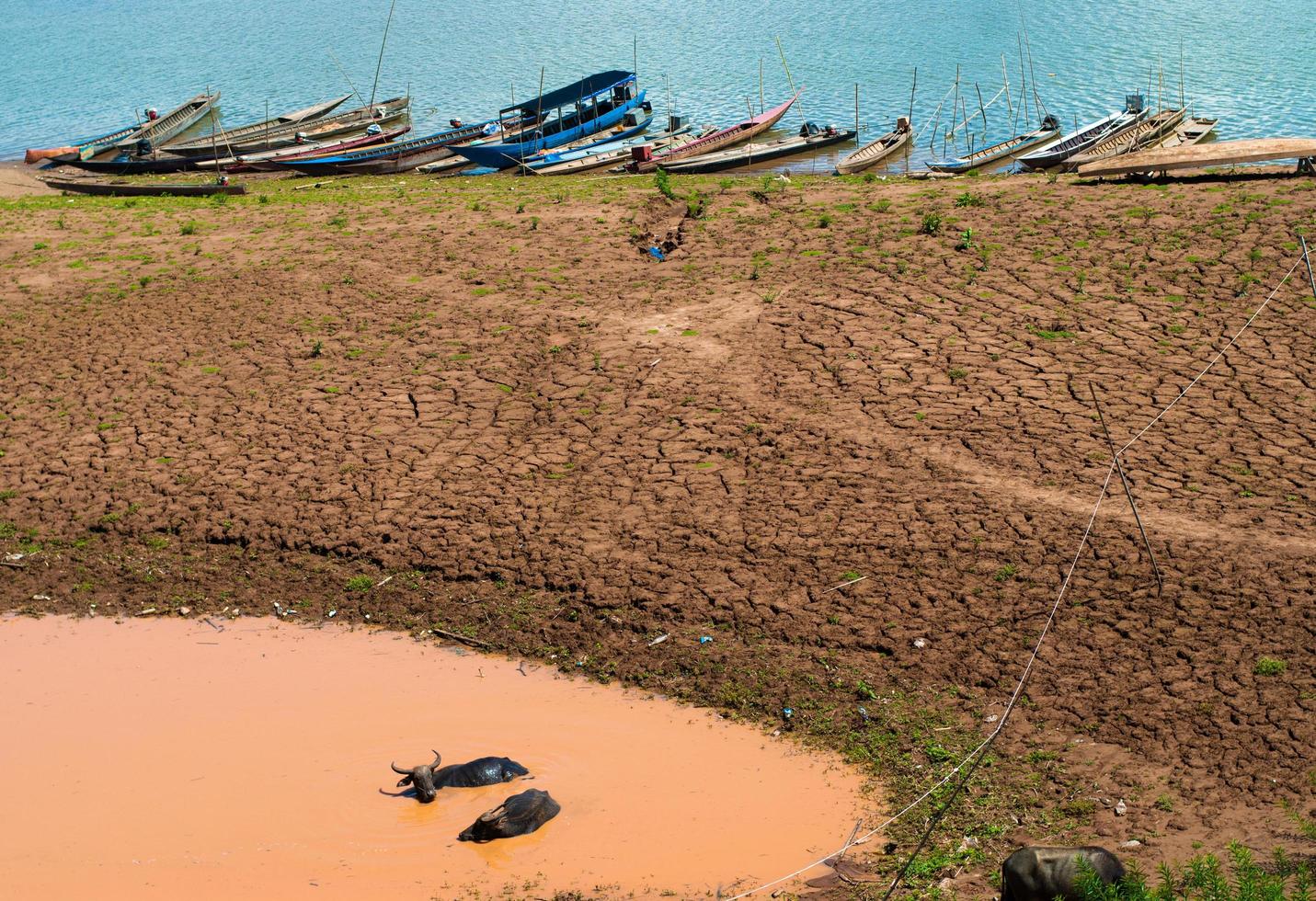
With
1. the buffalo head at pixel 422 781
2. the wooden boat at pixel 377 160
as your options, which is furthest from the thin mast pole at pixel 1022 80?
the buffalo head at pixel 422 781

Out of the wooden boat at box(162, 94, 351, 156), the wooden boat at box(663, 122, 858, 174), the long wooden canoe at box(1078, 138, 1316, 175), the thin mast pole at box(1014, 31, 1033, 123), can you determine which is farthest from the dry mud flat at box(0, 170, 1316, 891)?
the thin mast pole at box(1014, 31, 1033, 123)

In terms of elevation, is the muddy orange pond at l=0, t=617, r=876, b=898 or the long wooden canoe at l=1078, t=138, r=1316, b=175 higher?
the long wooden canoe at l=1078, t=138, r=1316, b=175

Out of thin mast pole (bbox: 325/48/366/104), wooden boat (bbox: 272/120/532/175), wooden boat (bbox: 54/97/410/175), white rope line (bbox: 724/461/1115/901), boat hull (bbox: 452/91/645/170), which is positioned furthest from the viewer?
thin mast pole (bbox: 325/48/366/104)

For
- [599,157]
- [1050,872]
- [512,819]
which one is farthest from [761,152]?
[1050,872]

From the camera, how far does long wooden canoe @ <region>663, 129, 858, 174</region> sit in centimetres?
2556

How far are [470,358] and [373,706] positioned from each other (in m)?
5.32

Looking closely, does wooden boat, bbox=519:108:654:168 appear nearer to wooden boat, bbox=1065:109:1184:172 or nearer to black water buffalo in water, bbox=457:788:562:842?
wooden boat, bbox=1065:109:1184:172

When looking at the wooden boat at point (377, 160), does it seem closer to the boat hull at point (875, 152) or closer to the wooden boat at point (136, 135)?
the wooden boat at point (136, 135)

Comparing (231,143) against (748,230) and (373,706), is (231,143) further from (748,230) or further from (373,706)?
(373,706)

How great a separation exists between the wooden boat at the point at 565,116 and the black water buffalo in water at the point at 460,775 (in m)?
21.3

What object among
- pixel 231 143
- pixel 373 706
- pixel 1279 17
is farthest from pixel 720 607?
pixel 1279 17

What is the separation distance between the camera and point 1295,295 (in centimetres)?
1223

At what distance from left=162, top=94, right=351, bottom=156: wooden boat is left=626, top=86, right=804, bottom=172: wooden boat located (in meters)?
9.93

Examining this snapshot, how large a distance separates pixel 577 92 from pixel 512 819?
25.0 m
